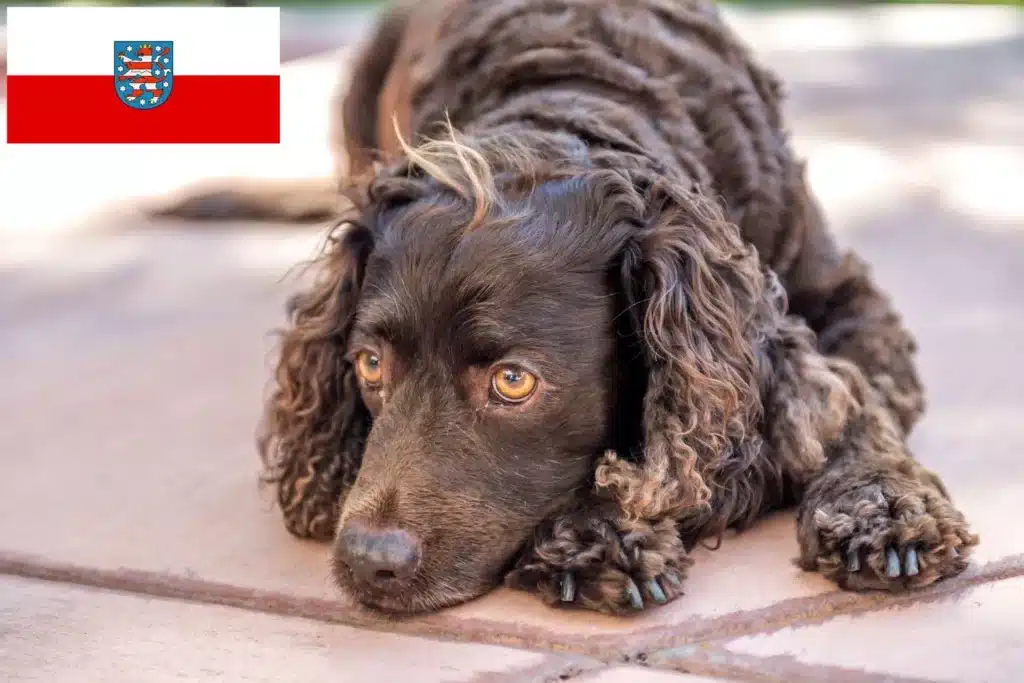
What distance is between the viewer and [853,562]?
2629 mm

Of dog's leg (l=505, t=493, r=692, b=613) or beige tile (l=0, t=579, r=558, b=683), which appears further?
dog's leg (l=505, t=493, r=692, b=613)

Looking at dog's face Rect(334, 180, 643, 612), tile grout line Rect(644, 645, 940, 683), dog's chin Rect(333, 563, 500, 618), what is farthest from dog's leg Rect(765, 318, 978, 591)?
dog's chin Rect(333, 563, 500, 618)

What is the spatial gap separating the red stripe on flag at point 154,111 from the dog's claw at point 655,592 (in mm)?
2031

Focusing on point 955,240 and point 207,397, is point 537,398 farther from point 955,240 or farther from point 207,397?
point 955,240

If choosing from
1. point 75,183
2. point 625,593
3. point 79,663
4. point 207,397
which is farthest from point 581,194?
point 75,183

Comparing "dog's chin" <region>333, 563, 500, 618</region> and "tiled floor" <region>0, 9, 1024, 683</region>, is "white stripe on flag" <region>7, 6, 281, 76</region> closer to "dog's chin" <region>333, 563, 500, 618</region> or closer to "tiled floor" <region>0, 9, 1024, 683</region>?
"tiled floor" <region>0, 9, 1024, 683</region>

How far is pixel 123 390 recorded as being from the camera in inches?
164

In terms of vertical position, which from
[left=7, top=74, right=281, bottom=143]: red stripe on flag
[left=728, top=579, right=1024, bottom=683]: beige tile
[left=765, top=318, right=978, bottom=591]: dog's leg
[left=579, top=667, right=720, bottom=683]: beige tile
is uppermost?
[left=7, top=74, right=281, bottom=143]: red stripe on flag

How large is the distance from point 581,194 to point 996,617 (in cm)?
120

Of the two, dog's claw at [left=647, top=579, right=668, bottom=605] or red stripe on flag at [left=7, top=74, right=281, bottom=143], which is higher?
red stripe on flag at [left=7, top=74, right=281, bottom=143]

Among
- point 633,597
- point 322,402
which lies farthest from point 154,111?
point 633,597

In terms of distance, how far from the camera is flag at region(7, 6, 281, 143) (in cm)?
386

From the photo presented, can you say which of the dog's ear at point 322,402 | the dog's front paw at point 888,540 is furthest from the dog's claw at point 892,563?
the dog's ear at point 322,402

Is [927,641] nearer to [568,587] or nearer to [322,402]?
[568,587]
